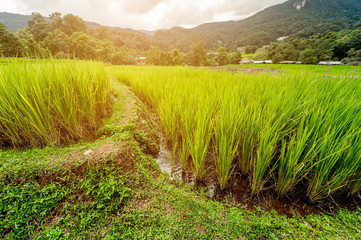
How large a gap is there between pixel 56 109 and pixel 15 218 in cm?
118

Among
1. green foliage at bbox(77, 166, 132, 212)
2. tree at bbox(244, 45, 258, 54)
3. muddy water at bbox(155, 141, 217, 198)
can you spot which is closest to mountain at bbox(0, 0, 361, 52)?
tree at bbox(244, 45, 258, 54)

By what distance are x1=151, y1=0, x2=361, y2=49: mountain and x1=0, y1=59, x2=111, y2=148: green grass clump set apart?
5639 centimetres

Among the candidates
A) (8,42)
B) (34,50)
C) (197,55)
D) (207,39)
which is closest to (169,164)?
(34,50)

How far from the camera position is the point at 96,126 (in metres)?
2.11

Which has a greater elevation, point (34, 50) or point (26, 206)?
point (34, 50)

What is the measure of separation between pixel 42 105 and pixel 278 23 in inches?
3361

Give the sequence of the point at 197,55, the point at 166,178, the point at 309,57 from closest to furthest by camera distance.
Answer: the point at 166,178
the point at 309,57
the point at 197,55

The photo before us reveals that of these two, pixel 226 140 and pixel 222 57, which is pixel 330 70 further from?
pixel 222 57

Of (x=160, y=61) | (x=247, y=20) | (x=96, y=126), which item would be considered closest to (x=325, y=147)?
(x=96, y=126)

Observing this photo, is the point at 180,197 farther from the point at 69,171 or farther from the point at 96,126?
the point at 96,126

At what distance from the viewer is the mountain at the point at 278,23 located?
52.2 m

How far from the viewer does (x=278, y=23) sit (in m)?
61.3

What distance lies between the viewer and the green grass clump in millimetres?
1501

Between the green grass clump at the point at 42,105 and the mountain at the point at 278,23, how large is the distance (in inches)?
2220
